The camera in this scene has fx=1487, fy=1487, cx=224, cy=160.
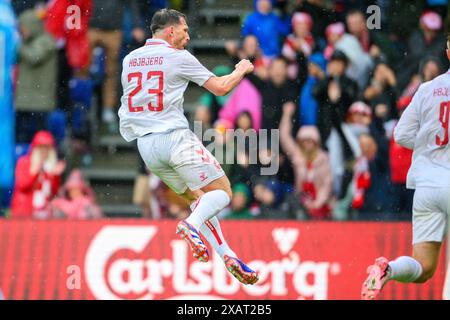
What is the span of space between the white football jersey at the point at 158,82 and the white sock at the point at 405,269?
2085 millimetres

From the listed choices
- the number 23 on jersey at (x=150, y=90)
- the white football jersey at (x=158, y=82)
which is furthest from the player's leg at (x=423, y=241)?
the number 23 on jersey at (x=150, y=90)

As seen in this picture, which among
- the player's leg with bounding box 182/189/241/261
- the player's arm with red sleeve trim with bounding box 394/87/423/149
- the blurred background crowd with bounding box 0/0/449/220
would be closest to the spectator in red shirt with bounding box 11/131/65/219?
the blurred background crowd with bounding box 0/0/449/220

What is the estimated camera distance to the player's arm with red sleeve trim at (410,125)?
1237 cm

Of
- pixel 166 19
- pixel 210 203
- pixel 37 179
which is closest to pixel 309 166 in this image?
pixel 37 179

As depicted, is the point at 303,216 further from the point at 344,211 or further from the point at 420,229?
the point at 420,229

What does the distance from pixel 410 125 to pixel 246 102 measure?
11.3ft

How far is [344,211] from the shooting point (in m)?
15.5

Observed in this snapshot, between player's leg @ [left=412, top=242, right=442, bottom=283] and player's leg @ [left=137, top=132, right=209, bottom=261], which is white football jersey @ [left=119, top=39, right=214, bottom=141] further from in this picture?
player's leg @ [left=412, top=242, right=442, bottom=283]

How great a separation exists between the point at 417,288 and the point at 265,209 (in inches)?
69.2

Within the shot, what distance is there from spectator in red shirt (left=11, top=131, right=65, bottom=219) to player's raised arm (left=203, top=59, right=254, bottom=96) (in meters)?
4.02

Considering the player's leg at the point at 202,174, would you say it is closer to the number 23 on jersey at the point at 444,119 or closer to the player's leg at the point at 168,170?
the player's leg at the point at 168,170

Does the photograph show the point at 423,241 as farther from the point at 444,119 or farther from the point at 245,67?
the point at 245,67

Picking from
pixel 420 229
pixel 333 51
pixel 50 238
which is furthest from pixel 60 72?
pixel 420 229

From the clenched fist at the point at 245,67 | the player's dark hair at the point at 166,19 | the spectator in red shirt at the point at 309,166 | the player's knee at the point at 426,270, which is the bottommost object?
the player's knee at the point at 426,270
